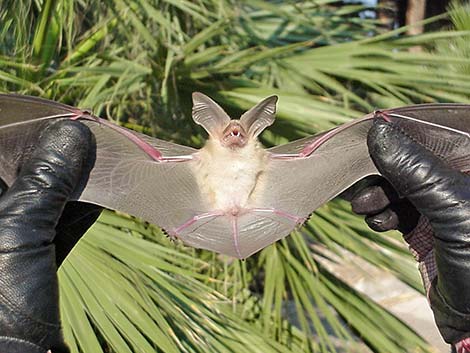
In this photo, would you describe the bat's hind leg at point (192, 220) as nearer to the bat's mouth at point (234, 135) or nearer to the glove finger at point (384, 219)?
the bat's mouth at point (234, 135)

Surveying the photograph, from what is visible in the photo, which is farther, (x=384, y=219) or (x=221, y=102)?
(x=221, y=102)

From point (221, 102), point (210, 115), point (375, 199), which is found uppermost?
point (210, 115)

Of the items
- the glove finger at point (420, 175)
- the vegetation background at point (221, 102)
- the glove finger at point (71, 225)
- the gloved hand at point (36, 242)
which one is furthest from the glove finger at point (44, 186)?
the vegetation background at point (221, 102)

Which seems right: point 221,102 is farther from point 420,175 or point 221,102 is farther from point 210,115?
point 420,175

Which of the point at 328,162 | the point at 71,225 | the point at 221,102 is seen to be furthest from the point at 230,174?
the point at 221,102

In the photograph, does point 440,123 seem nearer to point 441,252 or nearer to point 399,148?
point 399,148

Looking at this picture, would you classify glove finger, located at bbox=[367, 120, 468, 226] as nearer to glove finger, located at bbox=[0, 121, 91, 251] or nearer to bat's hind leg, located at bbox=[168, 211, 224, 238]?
bat's hind leg, located at bbox=[168, 211, 224, 238]
